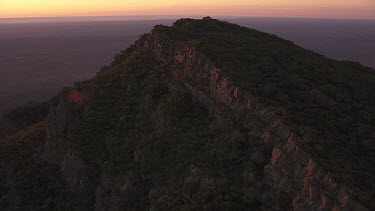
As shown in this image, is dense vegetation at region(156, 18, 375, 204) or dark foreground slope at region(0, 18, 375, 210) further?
dense vegetation at region(156, 18, 375, 204)

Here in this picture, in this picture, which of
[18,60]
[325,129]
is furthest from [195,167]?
[18,60]

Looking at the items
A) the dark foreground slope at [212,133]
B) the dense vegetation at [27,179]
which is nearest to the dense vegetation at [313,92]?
the dark foreground slope at [212,133]

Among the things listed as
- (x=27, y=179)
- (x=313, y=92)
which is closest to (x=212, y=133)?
(x=313, y=92)

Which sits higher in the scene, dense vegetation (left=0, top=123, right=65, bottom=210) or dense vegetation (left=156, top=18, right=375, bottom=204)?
dense vegetation (left=156, top=18, right=375, bottom=204)

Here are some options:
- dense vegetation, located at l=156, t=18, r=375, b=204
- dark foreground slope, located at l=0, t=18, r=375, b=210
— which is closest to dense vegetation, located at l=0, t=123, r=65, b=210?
dark foreground slope, located at l=0, t=18, r=375, b=210

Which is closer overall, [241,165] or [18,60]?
[241,165]

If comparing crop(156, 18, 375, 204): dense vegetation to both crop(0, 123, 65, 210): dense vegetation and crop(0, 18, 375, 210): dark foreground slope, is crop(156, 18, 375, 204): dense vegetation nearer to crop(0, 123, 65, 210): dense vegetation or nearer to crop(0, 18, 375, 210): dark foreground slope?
crop(0, 18, 375, 210): dark foreground slope

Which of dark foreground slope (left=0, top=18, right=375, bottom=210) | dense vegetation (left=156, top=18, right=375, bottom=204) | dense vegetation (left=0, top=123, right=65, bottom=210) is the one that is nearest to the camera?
dark foreground slope (left=0, top=18, right=375, bottom=210)

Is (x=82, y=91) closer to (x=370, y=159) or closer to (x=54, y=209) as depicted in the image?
(x=54, y=209)

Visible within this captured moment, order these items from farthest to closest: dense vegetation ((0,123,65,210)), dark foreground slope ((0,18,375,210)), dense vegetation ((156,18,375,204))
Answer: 1. dense vegetation ((0,123,65,210))
2. dense vegetation ((156,18,375,204))
3. dark foreground slope ((0,18,375,210))
